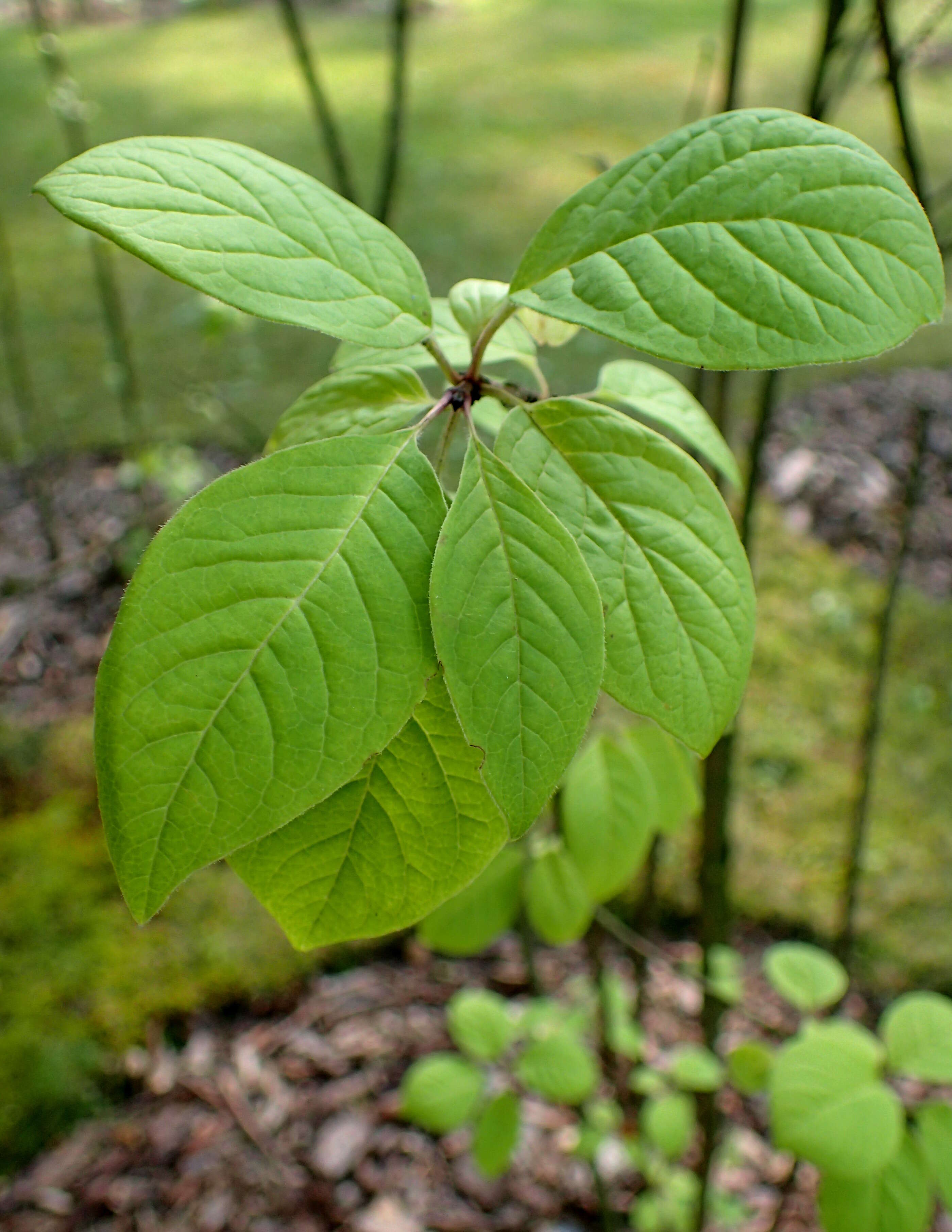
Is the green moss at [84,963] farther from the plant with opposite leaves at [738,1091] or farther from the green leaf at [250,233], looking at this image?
the green leaf at [250,233]

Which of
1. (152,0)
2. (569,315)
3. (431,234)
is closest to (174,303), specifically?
(431,234)

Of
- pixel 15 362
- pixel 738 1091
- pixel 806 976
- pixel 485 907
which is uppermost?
pixel 15 362

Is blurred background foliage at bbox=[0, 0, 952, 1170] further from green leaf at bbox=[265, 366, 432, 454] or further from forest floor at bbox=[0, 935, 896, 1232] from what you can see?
green leaf at bbox=[265, 366, 432, 454]

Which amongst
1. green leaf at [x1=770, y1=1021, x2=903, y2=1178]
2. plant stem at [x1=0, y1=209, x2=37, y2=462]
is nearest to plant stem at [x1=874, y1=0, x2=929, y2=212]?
green leaf at [x1=770, y1=1021, x2=903, y2=1178]

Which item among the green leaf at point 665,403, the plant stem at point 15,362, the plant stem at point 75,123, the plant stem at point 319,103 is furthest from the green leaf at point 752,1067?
the plant stem at point 15,362

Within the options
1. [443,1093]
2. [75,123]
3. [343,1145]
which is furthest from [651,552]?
[75,123]

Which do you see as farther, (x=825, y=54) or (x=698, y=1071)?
(x=698, y=1071)

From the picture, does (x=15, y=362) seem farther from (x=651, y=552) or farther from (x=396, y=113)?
(x=651, y=552)
